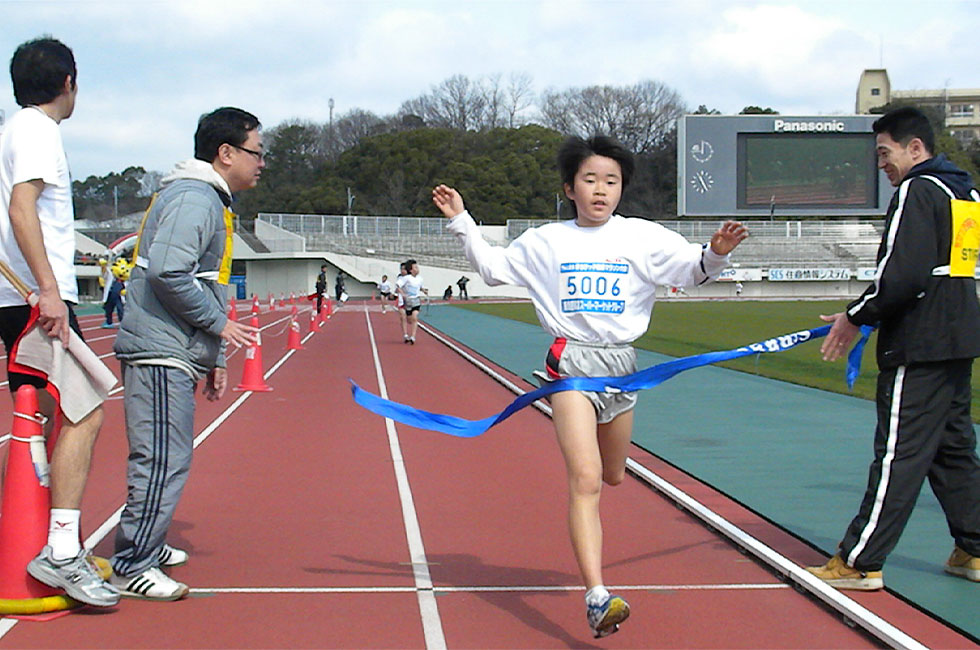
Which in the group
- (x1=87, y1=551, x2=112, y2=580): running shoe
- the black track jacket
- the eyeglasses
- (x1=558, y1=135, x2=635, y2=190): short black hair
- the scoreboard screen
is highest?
the scoreboard screen

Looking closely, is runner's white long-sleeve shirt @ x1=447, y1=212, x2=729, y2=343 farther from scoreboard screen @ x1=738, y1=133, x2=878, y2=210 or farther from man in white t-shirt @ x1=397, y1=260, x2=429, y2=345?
scoreboard screen @ x1=738, y1=133, x2=878, y2=210

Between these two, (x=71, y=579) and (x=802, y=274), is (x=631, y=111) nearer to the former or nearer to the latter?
(x=802, y=274)

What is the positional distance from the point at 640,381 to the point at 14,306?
2.92 metres

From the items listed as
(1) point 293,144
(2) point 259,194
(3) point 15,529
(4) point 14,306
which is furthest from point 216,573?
(1) point 293,144

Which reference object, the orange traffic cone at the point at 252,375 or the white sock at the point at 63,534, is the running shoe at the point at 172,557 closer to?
the white sock at the point at 63,534

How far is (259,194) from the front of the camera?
10006cm

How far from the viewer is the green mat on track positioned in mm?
5555

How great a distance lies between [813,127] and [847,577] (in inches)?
2442

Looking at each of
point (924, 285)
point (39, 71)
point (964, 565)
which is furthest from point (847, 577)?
point (39, 71)

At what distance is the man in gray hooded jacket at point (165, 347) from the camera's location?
197 inches

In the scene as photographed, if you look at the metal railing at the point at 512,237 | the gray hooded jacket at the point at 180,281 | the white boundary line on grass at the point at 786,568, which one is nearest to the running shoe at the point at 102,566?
the gray hooded jacket at the point at 180,281

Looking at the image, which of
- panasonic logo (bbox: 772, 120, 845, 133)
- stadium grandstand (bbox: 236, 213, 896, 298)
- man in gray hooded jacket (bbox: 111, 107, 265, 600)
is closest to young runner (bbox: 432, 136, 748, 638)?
man in gray hooded jacket (bbox: 111, 107, 265, 600)

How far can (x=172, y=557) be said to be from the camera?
18.6 ft

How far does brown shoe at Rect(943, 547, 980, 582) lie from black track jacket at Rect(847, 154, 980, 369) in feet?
3.51
